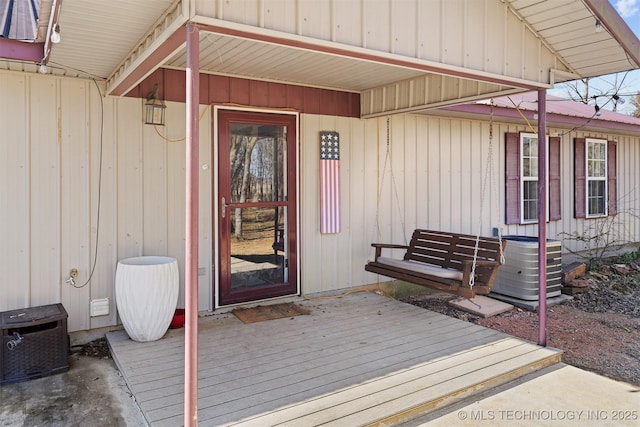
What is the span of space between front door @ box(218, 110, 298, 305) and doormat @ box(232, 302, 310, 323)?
0.53 ft

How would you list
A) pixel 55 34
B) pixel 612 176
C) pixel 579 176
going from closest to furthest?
1. pixel 55 34
2. pixel 579 176
3. pixel 612 176

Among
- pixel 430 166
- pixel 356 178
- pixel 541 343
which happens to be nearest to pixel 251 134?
pixel 356 178

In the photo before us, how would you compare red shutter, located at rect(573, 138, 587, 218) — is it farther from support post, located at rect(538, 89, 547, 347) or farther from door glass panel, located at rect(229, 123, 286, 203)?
door glass panel, located at rect(229, 123, 286, 203)

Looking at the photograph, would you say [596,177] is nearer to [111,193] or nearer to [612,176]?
[612,176]

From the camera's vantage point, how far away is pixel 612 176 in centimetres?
946

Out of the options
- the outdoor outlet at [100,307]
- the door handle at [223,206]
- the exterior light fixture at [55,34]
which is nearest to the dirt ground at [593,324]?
the door handle at [223,206]

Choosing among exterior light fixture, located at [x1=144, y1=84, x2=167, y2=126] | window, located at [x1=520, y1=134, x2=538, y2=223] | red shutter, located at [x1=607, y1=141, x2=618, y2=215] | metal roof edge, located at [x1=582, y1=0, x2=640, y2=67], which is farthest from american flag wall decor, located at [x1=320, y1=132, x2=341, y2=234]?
red shutter, located at [x1=607, y1=141, x2=618, y2=215]

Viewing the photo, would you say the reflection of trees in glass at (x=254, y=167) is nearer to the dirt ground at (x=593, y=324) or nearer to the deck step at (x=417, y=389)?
the dirt ground at (x=593, y=324)

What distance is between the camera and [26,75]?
382 cm

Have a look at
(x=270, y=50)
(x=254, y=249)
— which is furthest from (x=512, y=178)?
(x=270, y=50)

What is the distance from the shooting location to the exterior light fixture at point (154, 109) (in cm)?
428

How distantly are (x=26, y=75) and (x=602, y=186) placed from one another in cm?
979

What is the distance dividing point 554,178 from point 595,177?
149 cm

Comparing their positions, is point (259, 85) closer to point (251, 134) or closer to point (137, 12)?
point (251, 134)
